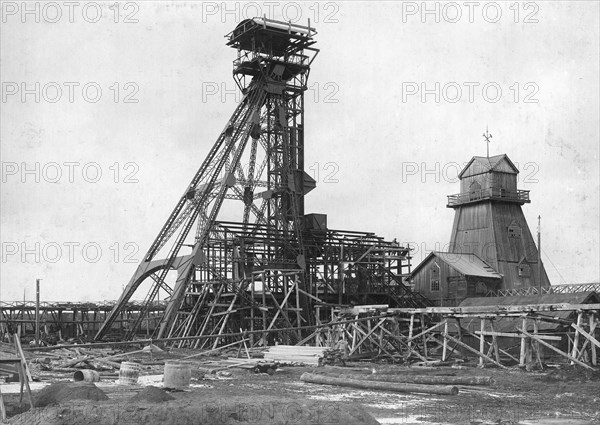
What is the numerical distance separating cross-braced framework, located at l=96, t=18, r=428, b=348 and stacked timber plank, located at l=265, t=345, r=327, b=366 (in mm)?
9540

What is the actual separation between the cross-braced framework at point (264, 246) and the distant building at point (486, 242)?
13.8 ft

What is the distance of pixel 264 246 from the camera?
47.4m

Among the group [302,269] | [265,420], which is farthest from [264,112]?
[265,420]

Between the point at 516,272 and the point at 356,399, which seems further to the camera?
the point at 516,272

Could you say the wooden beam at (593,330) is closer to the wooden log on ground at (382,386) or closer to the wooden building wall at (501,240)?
the wooden log on ground at (382,386)

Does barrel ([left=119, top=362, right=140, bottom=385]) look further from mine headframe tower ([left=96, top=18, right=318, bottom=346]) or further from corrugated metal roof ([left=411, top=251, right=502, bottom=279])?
corrugated metal roof ([left=411, top=251, right=502, bottom=279])

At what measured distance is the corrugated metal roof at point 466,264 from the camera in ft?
183

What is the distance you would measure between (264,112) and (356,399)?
33.4m

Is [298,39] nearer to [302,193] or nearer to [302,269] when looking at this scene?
[302,193]

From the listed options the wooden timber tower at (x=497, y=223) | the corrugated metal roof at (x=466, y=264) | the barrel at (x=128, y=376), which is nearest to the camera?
the barrel at (x=128, y=376)

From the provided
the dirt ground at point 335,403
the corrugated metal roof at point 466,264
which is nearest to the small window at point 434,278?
the corrugated metal roof at point 466,264

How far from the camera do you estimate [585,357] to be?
1054 inches

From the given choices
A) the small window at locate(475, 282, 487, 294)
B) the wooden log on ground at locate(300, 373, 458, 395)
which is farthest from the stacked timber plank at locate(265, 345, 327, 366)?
the small window at locate(475, 282, 487, 294)

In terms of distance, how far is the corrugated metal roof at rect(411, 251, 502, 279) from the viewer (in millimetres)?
55906
